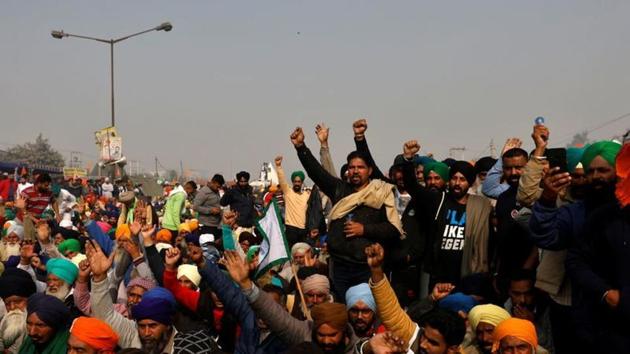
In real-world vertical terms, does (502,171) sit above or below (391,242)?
above

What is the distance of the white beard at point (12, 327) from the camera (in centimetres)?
514

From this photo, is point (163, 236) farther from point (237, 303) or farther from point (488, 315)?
point (488, 315)

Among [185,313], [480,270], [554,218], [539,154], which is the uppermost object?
[539,154]

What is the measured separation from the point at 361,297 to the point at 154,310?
4.95 feet

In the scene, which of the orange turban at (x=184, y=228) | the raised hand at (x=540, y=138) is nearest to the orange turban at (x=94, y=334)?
the raised hand at (x=540, y=138)

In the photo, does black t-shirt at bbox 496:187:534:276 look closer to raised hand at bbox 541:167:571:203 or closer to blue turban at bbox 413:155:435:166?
raised hand at bbox 541:167:571:203

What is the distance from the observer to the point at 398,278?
6.21 meters

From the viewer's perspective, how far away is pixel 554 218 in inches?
156

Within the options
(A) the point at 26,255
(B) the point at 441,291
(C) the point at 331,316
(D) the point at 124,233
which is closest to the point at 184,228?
(A) the point at 26,255

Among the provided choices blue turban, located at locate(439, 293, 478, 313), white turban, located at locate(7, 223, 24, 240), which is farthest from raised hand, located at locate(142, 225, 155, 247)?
white turban, located at locate(7, 223, 24, 240)

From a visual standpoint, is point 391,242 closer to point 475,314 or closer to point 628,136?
point 475,314

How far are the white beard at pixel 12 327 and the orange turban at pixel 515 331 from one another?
3.55 m

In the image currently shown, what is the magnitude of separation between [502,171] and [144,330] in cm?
303

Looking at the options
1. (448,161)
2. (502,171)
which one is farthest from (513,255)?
(448,161)
